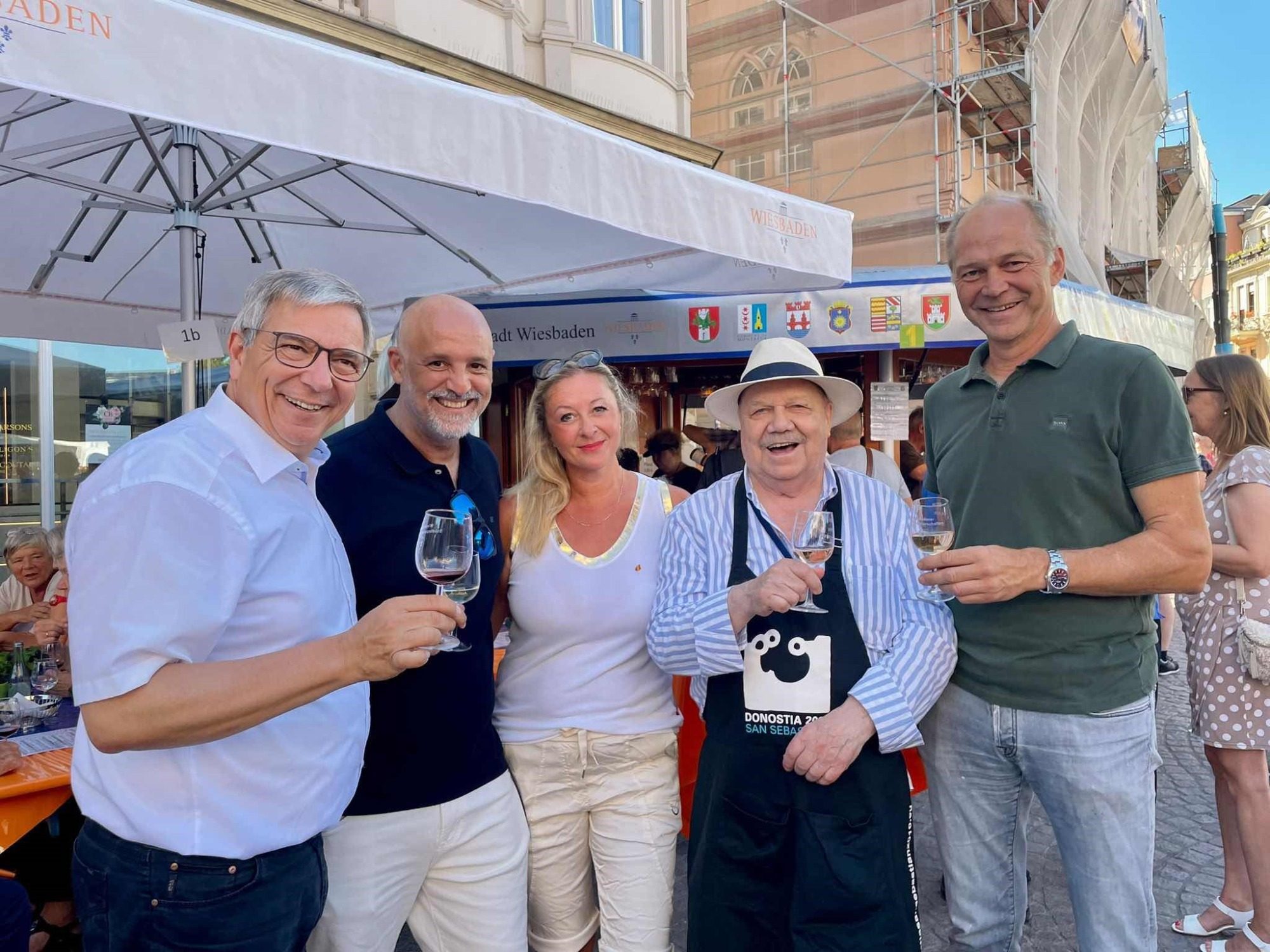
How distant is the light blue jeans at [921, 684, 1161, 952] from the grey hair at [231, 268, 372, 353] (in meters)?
1.87

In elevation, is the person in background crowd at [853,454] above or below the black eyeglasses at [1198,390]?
below

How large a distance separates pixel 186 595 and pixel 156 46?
166cm

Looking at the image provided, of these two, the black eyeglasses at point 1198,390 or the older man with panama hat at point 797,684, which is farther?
the black eyeglasses at point 1198,390

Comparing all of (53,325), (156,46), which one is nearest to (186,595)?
(156,46)

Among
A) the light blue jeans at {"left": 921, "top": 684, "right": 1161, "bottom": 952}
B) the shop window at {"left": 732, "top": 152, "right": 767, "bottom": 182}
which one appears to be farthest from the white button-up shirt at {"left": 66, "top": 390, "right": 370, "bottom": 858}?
the shop window at {"left": 732, "top": 152, "right": 767, "bottom": 182}

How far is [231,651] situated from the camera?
158cm

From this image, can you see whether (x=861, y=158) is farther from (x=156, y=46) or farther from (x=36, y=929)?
(x=36, y=929)

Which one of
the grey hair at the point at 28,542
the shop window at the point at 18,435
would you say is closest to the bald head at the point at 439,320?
the grey hair at the point at 28,542

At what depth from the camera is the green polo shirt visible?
2090 millimetres

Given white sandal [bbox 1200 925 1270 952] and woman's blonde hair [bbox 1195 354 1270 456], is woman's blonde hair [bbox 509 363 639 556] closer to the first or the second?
woman's blonde hair [bbox 1195 354 1270 456]

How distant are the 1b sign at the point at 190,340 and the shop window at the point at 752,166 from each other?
11705mm

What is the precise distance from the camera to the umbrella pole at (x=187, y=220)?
12.8ft

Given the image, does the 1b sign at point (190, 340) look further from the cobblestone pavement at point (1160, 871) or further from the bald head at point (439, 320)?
the cobblestone pavement at point (1160, 871)

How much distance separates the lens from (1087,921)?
2143mm
